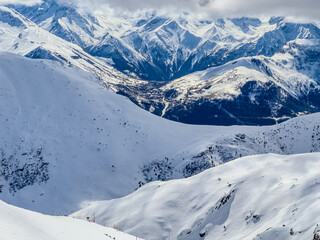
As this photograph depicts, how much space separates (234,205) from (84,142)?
54.5 m

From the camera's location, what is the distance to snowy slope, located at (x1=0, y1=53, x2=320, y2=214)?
67.1 metres

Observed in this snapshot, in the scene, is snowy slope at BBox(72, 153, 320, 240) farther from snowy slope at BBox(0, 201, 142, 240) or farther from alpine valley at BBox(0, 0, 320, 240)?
snowy slope at BBox(0, 201, 142, 240)

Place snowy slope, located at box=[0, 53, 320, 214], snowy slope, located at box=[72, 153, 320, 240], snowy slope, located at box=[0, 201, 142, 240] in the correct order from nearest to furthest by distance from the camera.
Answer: snowy slope, located at box=[0, 201, 142, 240] < snowy slope, located at box=[72, 153, 320, 240] < snowy slope, located at box=[0, 53, 320, 214]

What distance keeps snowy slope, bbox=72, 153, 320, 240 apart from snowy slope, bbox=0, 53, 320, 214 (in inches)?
761

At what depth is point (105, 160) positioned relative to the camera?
3054 inches

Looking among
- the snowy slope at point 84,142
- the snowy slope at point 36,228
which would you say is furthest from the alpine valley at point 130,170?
the snowy slope at point 84,142

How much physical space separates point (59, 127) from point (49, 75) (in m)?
25.0

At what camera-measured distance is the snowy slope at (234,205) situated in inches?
930

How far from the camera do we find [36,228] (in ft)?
56.4

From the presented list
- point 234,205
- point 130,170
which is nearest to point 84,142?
point 130,170

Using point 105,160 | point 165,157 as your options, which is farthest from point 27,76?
point 165,157

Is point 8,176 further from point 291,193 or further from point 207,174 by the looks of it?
point 291,193

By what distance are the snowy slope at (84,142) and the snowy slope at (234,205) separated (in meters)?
19.3

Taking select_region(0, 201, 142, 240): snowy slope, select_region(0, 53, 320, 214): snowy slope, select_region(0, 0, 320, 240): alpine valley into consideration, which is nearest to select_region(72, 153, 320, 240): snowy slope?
select_region(0, 0, 320, 240): alpine valley
